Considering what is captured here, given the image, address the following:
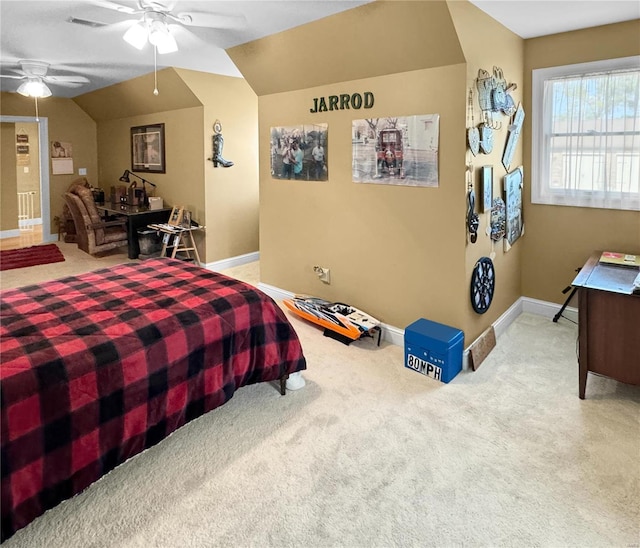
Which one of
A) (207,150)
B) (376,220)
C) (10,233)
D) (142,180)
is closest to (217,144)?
Answer: (207,150)

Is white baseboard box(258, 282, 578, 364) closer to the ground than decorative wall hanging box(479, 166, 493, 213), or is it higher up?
closer to the ground

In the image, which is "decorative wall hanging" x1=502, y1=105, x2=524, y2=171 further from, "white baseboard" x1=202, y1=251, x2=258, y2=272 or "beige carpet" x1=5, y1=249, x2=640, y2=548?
"white baseboard" x1=202, y1=251, x2=258, y2=272

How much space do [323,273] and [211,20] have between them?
82.7 inches

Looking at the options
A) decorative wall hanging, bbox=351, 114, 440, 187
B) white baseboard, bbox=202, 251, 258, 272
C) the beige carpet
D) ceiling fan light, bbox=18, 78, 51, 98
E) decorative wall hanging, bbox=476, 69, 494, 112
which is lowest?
the beige carpet

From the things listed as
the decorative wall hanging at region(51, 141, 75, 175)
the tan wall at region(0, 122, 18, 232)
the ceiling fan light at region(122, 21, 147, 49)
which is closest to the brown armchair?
the decorative wall hanging at region(51, 141, 75, 175)

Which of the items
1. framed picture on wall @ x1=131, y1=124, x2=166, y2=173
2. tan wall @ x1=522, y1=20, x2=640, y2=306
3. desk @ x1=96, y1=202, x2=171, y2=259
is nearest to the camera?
tan wall @ x1=522, y1=20, x2=640, y2=306

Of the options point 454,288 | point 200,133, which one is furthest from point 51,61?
point 454,288

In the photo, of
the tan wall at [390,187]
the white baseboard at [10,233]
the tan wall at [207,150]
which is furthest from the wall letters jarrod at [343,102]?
the white baseboard at [10,233]

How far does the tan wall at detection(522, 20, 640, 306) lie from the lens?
10.8ft

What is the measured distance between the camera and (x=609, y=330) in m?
2.58

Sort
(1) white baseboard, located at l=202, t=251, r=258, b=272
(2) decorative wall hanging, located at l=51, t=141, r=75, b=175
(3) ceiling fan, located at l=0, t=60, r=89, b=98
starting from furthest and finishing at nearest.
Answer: (2) decorative wall hanging, located at l=51, t=141, r=75, b=175
(1) white baseboard, located at l=202, t=251, r=258, b=272
(3) ceiling fan, located at l=0, t=60, r=89, b=98

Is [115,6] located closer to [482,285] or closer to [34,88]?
[34,88]

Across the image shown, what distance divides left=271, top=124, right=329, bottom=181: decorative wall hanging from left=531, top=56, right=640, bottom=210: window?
68.3 inches

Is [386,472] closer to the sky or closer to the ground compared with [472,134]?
closer to the ground
